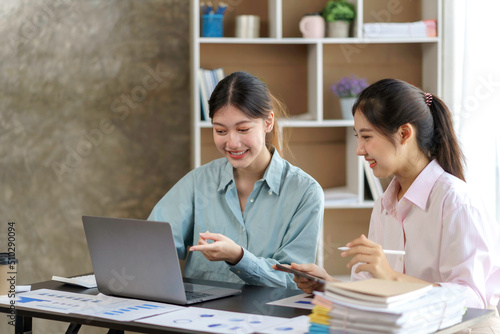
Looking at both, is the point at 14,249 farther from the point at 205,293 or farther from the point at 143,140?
the point at 205,293

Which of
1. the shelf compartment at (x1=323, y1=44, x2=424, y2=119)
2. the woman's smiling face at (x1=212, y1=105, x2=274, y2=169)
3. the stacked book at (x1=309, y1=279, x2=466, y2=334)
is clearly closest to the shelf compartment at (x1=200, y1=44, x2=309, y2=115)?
the shelf compartment at (x1=323, y1=44, x2=424, y2=119)

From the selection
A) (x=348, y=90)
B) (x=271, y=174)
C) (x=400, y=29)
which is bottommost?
(x=271, y=174)

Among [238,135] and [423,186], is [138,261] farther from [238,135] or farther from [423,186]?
[423,186]

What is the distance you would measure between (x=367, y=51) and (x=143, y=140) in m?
1.25

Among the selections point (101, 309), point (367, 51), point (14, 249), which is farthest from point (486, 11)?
point (14, 249)

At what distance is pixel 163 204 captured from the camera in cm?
229

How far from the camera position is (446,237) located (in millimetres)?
1664

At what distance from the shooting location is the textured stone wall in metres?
3.43

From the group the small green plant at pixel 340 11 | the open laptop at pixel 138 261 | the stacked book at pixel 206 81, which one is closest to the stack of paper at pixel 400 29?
the small green plant at pixel 340 11

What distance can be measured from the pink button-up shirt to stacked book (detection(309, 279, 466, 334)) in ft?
0.77

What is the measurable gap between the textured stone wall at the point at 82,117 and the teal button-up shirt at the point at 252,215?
1.22 m

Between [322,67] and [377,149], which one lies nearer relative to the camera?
[377,149]

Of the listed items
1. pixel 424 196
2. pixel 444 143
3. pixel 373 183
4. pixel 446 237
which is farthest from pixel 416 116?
pixel 373 183

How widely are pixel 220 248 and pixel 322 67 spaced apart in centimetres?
180
